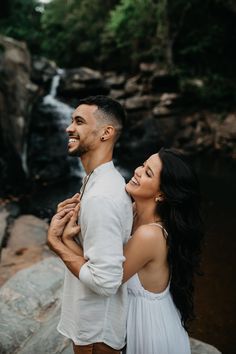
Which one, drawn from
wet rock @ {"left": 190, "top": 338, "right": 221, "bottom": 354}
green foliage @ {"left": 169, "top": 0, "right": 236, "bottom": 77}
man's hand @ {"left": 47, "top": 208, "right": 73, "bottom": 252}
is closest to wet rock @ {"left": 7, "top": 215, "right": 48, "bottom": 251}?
wet rock @ {"left": 190, "top": 338, "right": 221, "bottom": 354}

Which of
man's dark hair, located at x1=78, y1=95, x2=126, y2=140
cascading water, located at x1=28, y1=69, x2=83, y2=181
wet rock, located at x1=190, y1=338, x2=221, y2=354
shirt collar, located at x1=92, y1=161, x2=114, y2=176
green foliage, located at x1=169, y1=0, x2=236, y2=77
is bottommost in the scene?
cascading water, located at x1=28, y1=69, x2=83, y2=181

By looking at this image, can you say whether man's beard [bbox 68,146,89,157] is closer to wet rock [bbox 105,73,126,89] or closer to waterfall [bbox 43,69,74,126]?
waterfall [bbox 43,69,74,126]

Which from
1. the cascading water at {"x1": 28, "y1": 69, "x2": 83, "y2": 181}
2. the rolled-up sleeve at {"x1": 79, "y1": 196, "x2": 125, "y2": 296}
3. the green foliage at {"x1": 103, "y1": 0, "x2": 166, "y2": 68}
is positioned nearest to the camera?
the rolled-up sleeve at {"x1": 79, "y1": 196, "x2": 125, "y2": 296}

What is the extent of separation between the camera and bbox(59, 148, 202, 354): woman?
7.13ft

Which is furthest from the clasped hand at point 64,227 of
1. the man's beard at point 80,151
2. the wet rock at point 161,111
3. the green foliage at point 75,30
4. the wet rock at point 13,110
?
the green foliage at point 75,30

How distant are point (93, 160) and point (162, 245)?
2.22ft

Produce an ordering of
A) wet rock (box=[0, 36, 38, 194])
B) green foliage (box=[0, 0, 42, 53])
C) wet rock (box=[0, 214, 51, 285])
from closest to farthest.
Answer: wet rock (box=[0, 214, 51, 285]), wet rock (box=[0, 36, 38, 194]), green foliage (box=[0, 0, 42, 53])

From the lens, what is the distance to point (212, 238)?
7602 millimetres

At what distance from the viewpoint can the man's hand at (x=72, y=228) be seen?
205 cm

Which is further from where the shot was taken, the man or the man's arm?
the man's arm

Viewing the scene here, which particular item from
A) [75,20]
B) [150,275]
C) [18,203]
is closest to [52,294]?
[150,275]

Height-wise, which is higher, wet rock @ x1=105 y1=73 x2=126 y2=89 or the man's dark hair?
the man's dark hair

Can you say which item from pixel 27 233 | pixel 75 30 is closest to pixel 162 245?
pixel 27 233

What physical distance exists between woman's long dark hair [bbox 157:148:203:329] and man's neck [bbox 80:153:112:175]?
14.3 inches
